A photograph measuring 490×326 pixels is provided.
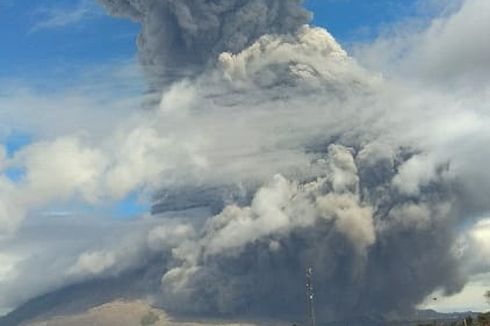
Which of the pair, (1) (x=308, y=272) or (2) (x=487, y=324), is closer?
(1) (x=308, y=272)
